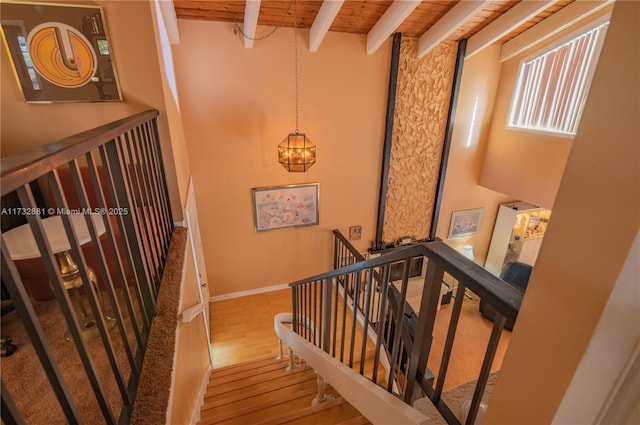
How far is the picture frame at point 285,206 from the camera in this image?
4430 mm

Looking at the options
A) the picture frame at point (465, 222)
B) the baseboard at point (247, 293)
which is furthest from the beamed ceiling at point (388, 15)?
the baseboard at point (247, 293)

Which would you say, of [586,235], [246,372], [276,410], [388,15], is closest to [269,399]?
[276,410]

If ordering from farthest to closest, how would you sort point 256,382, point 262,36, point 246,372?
1. point 262,36
2. point 246,372
3. point 256,382

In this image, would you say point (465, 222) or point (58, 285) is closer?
point (58, 285)

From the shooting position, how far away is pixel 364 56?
4.09m

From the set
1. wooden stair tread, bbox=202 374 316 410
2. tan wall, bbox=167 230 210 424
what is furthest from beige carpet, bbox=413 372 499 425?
wooden stair tread, bbox=202 374 316 410

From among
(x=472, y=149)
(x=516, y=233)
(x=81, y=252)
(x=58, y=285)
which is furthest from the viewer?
(x=516, y=233)

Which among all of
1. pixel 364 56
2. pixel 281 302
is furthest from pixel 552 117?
pixel 281 302

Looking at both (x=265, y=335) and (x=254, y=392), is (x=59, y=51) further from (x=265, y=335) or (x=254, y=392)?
(x=265, y=335)

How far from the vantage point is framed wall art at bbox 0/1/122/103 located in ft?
5.46

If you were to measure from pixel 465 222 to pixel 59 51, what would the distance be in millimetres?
6122

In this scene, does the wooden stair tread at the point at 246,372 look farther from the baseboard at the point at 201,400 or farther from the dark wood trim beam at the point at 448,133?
the dark wood trim beam at the point at 448,133

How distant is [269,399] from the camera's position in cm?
257

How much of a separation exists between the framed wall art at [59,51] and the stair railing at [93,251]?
39 cm
